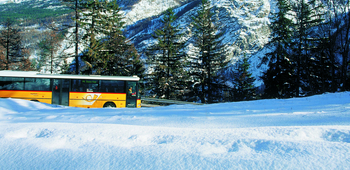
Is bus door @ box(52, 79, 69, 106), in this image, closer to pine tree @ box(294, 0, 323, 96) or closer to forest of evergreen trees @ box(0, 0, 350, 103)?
forest of evergreen trees @ box(0, 0, 350, 103)

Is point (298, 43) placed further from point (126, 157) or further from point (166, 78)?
point (126, 157)

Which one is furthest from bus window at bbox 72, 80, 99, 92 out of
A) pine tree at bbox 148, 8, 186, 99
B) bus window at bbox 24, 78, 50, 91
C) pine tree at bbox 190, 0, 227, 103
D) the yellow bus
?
pine tree at bbox 190, 0, 227, 103

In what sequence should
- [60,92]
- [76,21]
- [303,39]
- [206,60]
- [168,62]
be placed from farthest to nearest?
1. [168,62]
2. [206,60]
3. [303,39]
4. [76,21]
5. [60,92]

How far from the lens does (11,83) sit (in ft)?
44.2

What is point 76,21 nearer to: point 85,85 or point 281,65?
point 85,85

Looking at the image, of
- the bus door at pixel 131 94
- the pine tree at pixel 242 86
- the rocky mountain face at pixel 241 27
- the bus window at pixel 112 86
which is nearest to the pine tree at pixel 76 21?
the bus window at pixel 112 86

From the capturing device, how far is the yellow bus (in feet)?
44.1

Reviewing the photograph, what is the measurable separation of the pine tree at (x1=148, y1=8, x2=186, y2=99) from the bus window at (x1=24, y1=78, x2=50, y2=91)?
39.1 feet

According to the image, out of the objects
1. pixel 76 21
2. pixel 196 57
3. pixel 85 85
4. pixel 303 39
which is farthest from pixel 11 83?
pixel 303 39

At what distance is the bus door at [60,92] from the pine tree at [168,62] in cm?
1111

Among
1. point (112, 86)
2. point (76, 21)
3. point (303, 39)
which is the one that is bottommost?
point (112, 86)

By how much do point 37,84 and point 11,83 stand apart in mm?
1601

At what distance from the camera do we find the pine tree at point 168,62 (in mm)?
24016

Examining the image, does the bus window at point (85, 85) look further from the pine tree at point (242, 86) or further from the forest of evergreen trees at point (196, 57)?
the pine tree at point (242, 86)
